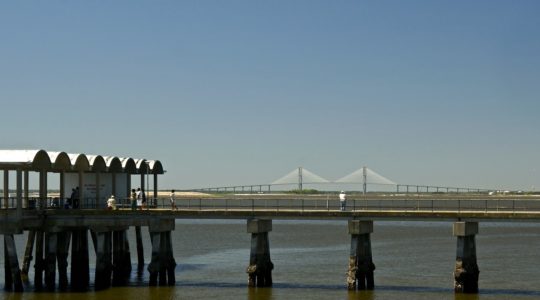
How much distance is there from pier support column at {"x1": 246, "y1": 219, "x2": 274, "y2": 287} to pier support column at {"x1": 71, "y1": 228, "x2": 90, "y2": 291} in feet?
31.3

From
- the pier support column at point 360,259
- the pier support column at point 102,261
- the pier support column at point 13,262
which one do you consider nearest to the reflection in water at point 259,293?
the pier support column at point 360,259

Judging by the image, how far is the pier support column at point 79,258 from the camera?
5231 cm

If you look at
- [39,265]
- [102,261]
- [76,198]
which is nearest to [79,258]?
[39,265]

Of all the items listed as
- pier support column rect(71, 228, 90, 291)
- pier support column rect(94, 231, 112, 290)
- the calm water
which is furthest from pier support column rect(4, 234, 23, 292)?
pier support column rect(71, 228, 90, 291)

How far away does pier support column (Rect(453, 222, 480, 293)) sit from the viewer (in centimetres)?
4600

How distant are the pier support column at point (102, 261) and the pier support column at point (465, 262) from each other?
1739 centimetres

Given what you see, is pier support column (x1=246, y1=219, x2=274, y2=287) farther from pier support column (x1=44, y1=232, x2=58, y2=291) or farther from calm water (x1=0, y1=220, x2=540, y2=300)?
pier support column (x1=44, y1=232, x2=58, y2=291)

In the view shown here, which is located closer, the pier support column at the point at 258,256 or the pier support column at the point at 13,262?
the pier support column at the point at 13,262

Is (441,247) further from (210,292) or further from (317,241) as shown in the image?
(210,292)

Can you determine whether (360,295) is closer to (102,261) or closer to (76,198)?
(102,261)

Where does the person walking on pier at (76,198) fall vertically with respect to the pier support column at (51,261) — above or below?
above

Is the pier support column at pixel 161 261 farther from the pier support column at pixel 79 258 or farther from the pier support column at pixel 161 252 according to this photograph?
the pier support column at pixel 79 258

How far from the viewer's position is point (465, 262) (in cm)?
4609

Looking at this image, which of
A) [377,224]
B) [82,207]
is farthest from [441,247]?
[377,224]
